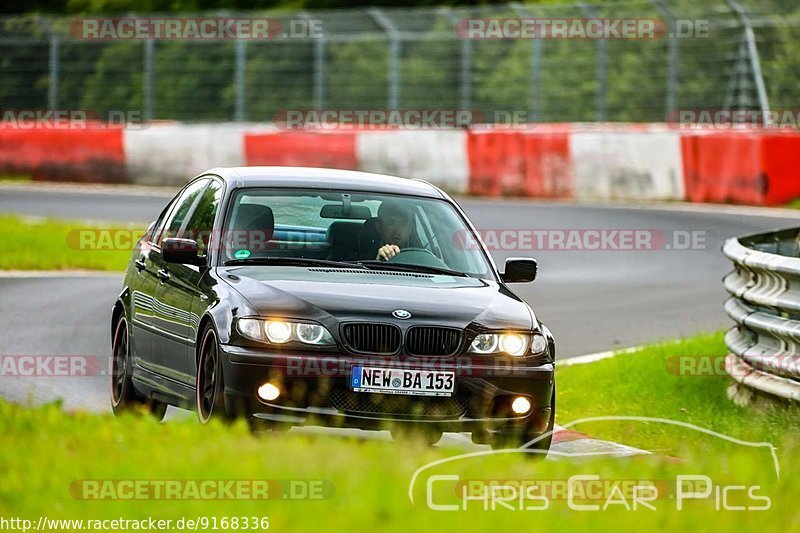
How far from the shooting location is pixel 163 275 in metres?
9.95

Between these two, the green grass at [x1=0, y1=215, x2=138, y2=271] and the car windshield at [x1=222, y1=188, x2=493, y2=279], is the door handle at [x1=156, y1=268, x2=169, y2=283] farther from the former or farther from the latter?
the green grass at [x1=0, y1=215, x2=138, y2=271]

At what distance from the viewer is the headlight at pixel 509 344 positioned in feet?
28.1

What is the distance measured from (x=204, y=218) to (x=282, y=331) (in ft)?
5.95

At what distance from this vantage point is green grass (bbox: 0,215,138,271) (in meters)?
19.1

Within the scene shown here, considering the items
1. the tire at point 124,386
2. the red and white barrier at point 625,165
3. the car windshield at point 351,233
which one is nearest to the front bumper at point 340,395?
the car windshield at point 351,233

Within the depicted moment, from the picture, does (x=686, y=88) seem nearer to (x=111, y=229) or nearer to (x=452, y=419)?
(x=111, y=229)

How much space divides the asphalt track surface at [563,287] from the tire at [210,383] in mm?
1943

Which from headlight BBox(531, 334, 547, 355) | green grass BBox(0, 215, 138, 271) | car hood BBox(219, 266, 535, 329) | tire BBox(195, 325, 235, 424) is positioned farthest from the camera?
green grass BBox(0, 215, 138, 271)

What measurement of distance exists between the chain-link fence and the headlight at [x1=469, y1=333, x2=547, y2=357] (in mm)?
18529

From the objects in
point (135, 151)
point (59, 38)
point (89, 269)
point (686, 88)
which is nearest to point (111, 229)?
point (89, 269)

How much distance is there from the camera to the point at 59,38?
32969 millimetres

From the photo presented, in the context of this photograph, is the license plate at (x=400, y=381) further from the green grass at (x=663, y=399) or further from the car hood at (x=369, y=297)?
the green grass at (x=663, y=399)

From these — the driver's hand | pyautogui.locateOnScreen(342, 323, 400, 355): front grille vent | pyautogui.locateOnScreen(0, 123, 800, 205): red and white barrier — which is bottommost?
pyautogui.locateOnScreen(0, 123, 800, 205): red and white barrier

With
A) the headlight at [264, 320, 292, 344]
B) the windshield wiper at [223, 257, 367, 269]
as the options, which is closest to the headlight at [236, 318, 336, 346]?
the headlight at [264, 320, 292, 344]
